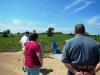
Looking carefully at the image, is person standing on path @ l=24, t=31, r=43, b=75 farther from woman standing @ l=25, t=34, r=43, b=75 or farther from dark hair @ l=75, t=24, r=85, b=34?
dark hair @ l=75, t=24, r=85, b=34

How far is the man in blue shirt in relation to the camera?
516cm

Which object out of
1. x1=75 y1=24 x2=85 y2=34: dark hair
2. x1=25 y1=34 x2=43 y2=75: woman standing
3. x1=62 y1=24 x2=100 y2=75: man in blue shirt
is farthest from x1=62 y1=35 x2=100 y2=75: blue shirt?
x1=25 y1=34 x2=43 y2=75: woman standing

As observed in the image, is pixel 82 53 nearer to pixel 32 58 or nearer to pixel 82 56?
pixel 82 56

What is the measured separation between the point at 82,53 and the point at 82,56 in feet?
0.17

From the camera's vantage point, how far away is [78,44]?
5207 mm

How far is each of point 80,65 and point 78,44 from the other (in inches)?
14.6

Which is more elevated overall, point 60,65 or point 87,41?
point 87,41

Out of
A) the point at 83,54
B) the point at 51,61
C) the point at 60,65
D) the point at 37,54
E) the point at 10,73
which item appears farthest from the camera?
the point at 51,61

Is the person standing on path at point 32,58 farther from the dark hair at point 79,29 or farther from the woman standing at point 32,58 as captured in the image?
the dark hair at point 79,29

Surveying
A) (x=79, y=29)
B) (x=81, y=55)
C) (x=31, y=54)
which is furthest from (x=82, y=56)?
(x=31, y=54)

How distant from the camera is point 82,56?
16.9ft

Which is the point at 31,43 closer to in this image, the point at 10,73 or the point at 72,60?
the point at 72,60

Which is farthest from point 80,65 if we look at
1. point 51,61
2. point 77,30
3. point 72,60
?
point 51,61

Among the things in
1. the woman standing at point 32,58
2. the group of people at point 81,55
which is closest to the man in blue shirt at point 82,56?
the group of people at point 81,55
